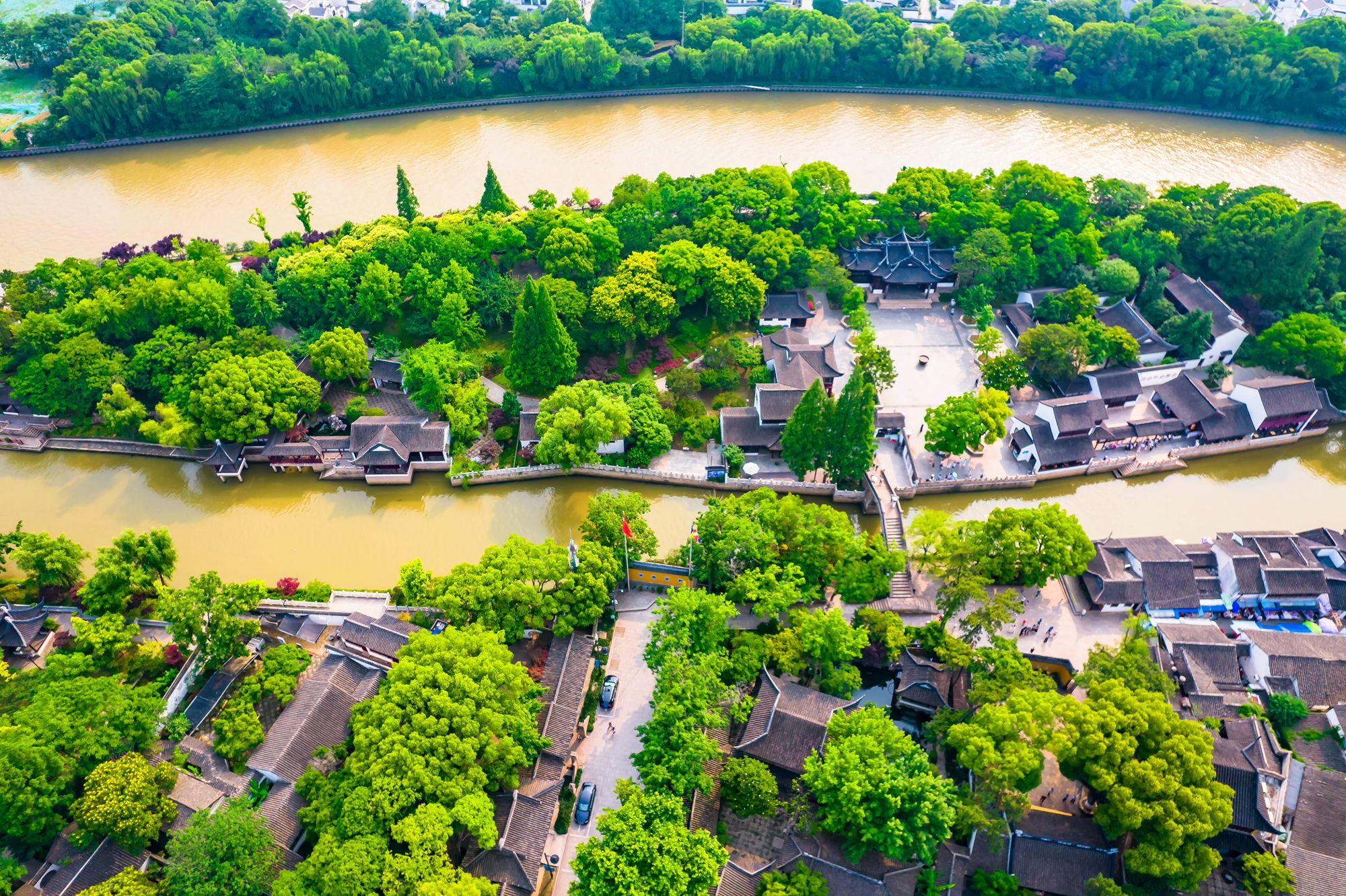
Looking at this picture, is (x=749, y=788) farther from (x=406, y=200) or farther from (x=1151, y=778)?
(x=406, y=200)

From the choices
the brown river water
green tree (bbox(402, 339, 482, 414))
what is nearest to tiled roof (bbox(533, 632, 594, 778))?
the brown river water

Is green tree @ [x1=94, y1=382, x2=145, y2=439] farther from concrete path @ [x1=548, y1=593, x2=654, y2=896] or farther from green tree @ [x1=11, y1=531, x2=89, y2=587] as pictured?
concrete path @ [x1=548, y1=593, x2=654, y2=896]

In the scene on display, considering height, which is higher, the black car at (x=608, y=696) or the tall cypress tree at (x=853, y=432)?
the tall cypress tree at (x=853, y=432)

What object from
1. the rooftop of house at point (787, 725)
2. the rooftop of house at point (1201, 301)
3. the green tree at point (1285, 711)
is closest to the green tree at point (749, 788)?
the rooftop of house at point (787, 725)

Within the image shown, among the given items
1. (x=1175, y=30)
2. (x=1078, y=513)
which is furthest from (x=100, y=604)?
(x=1175, y=30)

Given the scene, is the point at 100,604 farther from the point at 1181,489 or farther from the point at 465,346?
the point at 1181,489

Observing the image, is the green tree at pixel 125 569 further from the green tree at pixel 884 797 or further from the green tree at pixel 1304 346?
the green tree at pixel 1304 346

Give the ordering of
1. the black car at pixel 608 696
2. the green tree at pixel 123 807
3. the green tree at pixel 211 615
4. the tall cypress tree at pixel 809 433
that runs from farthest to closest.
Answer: the tall cypress tree at pixel 809 433, the black car at pixel 608 696, the green tree at pixel 211 615, the green tree at pixel 123 807
